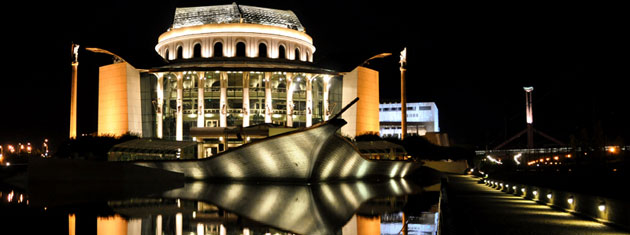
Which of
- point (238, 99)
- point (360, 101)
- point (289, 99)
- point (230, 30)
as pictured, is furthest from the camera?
point (360, 101)

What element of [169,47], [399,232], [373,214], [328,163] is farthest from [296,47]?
[399,232]

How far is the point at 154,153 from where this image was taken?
47.3 metres

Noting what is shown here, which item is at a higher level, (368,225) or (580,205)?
(580,205)

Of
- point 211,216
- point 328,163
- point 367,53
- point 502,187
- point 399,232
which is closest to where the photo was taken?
point 399,232

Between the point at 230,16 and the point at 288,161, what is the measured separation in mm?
32578

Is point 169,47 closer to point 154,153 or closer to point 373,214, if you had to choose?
point 154,153

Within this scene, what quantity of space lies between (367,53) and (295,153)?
32459mm

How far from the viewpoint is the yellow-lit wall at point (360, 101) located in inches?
2539

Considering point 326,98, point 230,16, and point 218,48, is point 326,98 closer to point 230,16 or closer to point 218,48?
point 230,16

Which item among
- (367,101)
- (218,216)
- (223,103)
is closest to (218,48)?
(367,101)

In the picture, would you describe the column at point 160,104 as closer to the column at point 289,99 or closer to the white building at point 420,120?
the column at point 289,99

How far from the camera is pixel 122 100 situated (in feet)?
199

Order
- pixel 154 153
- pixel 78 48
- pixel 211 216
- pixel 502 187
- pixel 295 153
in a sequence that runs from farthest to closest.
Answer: pixel 78 48 < pixel 154 153 < pixel 295 153 < pixel 502 187 < pixel 211 216

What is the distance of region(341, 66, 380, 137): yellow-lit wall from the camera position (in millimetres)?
64500
